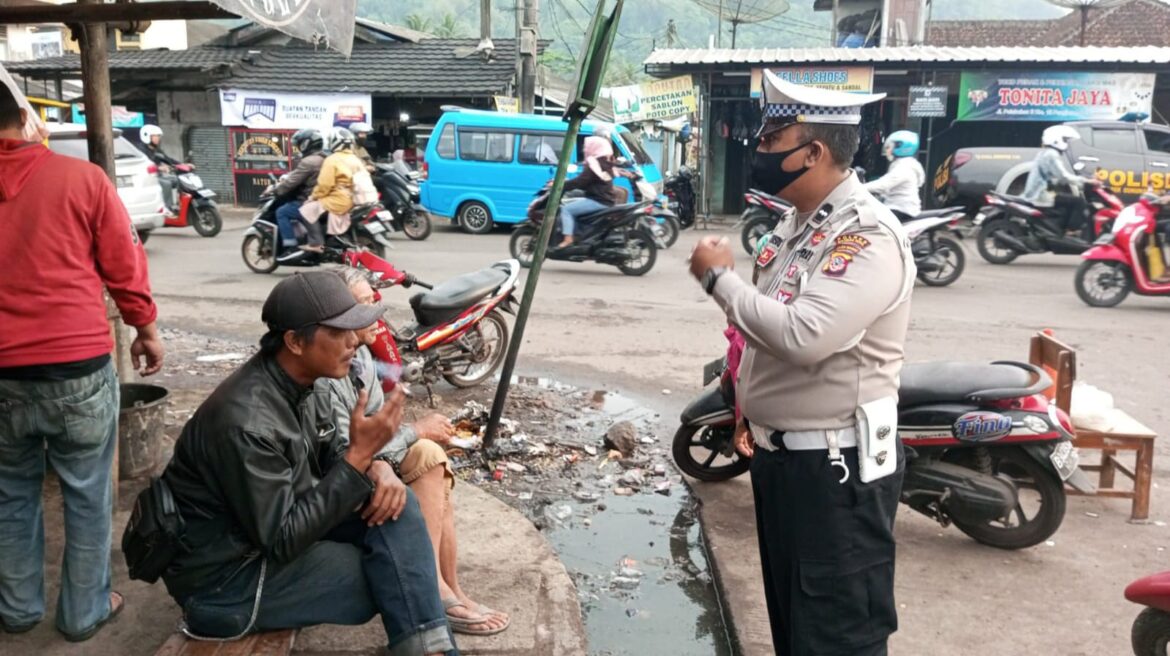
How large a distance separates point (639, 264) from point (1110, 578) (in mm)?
7889

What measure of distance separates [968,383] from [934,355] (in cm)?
356

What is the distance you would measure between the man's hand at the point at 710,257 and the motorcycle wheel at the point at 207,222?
1381 centimetres

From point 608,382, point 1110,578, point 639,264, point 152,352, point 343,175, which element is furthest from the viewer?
point 639,264

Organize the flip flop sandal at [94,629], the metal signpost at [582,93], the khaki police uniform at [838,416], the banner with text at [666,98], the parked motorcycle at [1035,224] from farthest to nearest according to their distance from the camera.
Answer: the banner with text at [666,98], the parked motorcycle at [1035,224], the metal signpost at [582,93], the flip flop sandal at [94,629], the khaki police uniform at [838,416]

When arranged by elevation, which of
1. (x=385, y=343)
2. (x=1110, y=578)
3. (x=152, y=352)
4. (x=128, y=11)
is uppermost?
(x=128, y=11)

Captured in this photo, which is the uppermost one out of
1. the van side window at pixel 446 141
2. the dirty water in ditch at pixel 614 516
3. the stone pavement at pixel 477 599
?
the van side window at pixel 446 141

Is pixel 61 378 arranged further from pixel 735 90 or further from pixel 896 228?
pixel 735 90

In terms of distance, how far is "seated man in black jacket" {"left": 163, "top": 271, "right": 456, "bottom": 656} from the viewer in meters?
2.42

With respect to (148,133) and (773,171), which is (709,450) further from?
(148,133)

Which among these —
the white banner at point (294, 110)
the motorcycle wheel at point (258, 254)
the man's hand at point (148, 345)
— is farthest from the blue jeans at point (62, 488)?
the white banner at point (294, 110)

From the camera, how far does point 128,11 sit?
3461mm

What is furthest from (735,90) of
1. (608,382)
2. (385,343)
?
(385,343)

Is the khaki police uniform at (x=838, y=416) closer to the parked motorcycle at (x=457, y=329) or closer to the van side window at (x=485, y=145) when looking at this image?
the parked motorcycle at (x=457, y=329)

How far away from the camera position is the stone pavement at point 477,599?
3072mm
